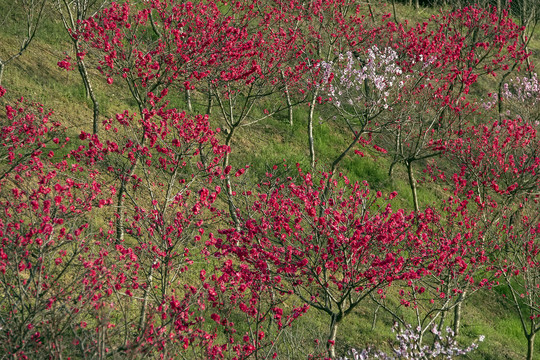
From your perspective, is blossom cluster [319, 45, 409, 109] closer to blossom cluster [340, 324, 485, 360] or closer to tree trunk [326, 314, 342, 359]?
blossom cluster [340, 324, 485, 360]

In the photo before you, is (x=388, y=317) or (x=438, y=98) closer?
(x=388, y=317)

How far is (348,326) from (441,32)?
1194 centimetres

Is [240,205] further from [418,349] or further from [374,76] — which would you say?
[418,349]

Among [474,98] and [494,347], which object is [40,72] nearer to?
[494,347]

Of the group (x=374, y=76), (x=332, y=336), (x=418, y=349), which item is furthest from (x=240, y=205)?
(x=332, y=336)

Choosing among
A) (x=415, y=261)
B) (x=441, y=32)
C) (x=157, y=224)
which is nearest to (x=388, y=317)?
(x=415, y=261)

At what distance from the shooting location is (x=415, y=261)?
8.45 metres

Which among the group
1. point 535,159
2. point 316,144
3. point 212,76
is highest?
point 212,76

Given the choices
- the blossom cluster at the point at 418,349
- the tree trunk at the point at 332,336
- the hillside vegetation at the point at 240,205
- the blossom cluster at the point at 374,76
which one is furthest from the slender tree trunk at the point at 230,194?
the blossom cluster at the point at 374,76

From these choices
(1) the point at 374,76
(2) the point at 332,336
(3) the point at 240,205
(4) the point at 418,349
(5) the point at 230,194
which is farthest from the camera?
(1) the point at 374,76

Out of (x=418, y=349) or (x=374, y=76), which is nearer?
(x=418, y=349)

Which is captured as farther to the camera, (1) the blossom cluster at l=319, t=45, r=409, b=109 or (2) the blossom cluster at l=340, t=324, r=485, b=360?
(1) the blossom cluster at l=319, t=45, r=409, b=109

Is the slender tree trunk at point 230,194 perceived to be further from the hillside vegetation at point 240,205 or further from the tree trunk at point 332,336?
the tree trunk at point 332,336

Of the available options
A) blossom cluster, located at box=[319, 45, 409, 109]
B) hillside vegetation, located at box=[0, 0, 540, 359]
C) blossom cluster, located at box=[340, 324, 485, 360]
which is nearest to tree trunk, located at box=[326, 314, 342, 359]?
hillside vegetation, located at box=[0, 0, 540, 359]
